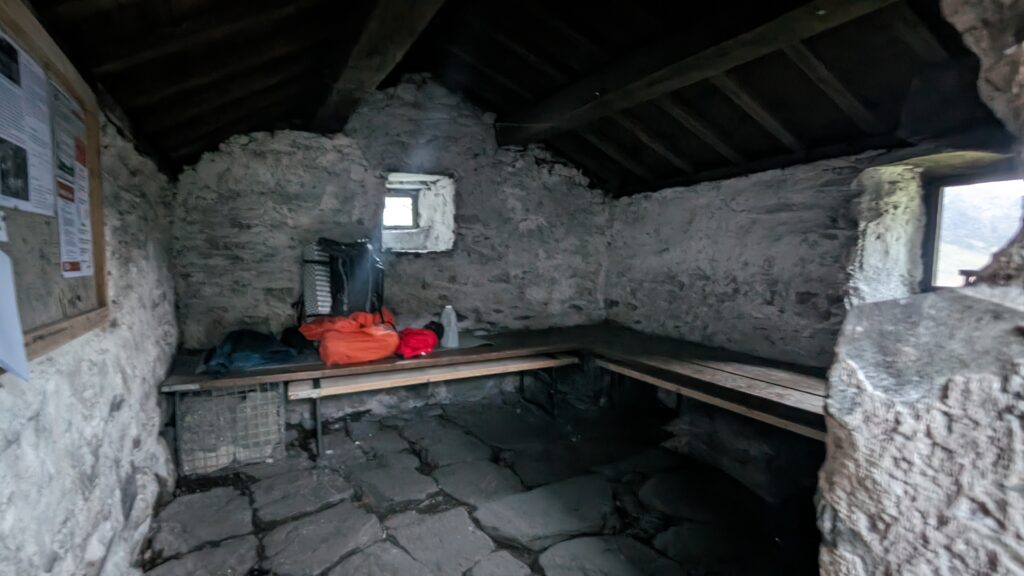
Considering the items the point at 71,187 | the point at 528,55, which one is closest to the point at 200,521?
the point at 71,187

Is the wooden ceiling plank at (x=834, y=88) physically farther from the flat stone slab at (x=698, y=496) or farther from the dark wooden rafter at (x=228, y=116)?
the dark wooden rafter at (x=228, y=116)

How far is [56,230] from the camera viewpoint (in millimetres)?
1337

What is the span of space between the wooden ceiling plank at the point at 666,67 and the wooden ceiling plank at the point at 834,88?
0.53ft

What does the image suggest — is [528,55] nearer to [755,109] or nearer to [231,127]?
[755,109]

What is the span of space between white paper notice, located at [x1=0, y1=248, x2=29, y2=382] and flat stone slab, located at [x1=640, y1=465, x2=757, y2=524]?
8.48ft

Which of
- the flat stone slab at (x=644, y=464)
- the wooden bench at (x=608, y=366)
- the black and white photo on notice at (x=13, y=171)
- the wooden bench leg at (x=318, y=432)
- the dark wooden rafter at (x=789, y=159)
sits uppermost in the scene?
the dark wooden rafter at (x=789, y=159)

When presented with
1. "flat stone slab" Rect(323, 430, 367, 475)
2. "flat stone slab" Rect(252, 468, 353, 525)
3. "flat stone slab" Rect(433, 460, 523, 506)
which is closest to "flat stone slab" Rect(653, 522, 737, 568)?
"flat stone slab" Rect(433, 460, 523, 506)

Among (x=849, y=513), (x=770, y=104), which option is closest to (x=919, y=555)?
(x=849, y=513)

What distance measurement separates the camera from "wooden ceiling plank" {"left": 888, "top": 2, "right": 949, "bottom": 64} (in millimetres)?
1863

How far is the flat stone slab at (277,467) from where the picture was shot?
8.75 feet

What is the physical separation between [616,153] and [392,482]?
2928mm

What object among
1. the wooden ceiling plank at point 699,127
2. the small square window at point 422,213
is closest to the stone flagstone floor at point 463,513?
the small square window at point 422,213

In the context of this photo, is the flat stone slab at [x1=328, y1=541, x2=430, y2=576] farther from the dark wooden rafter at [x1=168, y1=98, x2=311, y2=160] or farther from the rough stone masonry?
the dark wooden rafter at [x1=168, y1=98, x2=311, y2=160]

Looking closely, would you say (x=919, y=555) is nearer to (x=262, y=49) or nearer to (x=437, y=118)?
(x=262, y=49)
